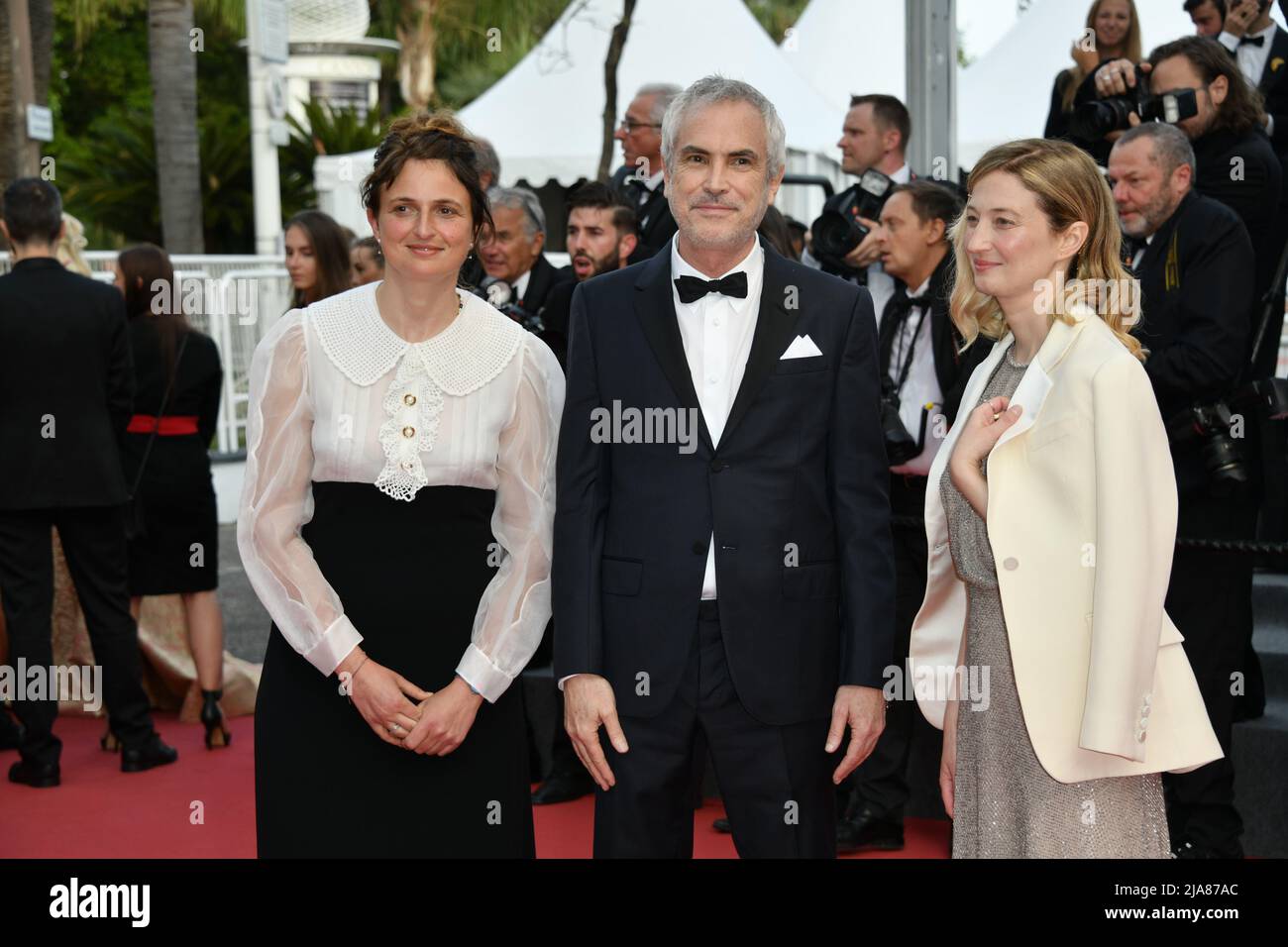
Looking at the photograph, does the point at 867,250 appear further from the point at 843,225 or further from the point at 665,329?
the point at 665,329

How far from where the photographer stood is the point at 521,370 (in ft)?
9.79

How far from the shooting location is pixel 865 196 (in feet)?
17.2

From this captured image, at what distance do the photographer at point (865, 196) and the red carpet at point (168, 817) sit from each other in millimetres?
1912

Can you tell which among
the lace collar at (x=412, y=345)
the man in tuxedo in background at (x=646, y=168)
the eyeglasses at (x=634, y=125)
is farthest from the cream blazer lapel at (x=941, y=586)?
the eyeglasses at (x=634, y=125)

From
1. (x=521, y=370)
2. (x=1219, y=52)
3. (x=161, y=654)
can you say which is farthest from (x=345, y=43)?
(x=521, y=370)

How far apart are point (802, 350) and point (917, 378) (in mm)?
2000

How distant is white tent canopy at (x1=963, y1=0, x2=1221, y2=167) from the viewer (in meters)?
12.8

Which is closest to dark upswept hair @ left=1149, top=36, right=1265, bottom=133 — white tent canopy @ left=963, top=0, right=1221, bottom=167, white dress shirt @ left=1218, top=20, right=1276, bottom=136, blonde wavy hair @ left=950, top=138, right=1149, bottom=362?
white dress shirt @ left=1218, top=20, right=1276, bottom=136

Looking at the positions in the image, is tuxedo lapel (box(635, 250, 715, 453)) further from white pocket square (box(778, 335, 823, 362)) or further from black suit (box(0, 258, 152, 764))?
black suit (box(0, 258, 152, 764))

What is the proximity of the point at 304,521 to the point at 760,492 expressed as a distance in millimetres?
914

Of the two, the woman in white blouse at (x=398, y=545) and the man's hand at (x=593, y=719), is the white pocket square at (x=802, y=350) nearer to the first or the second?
the woman in white blouse at (x=398, y=545)

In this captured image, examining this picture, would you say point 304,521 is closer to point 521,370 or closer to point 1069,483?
point 521,370

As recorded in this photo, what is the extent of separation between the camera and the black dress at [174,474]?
6035mm

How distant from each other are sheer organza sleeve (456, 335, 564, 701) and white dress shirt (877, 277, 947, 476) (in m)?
1.94
